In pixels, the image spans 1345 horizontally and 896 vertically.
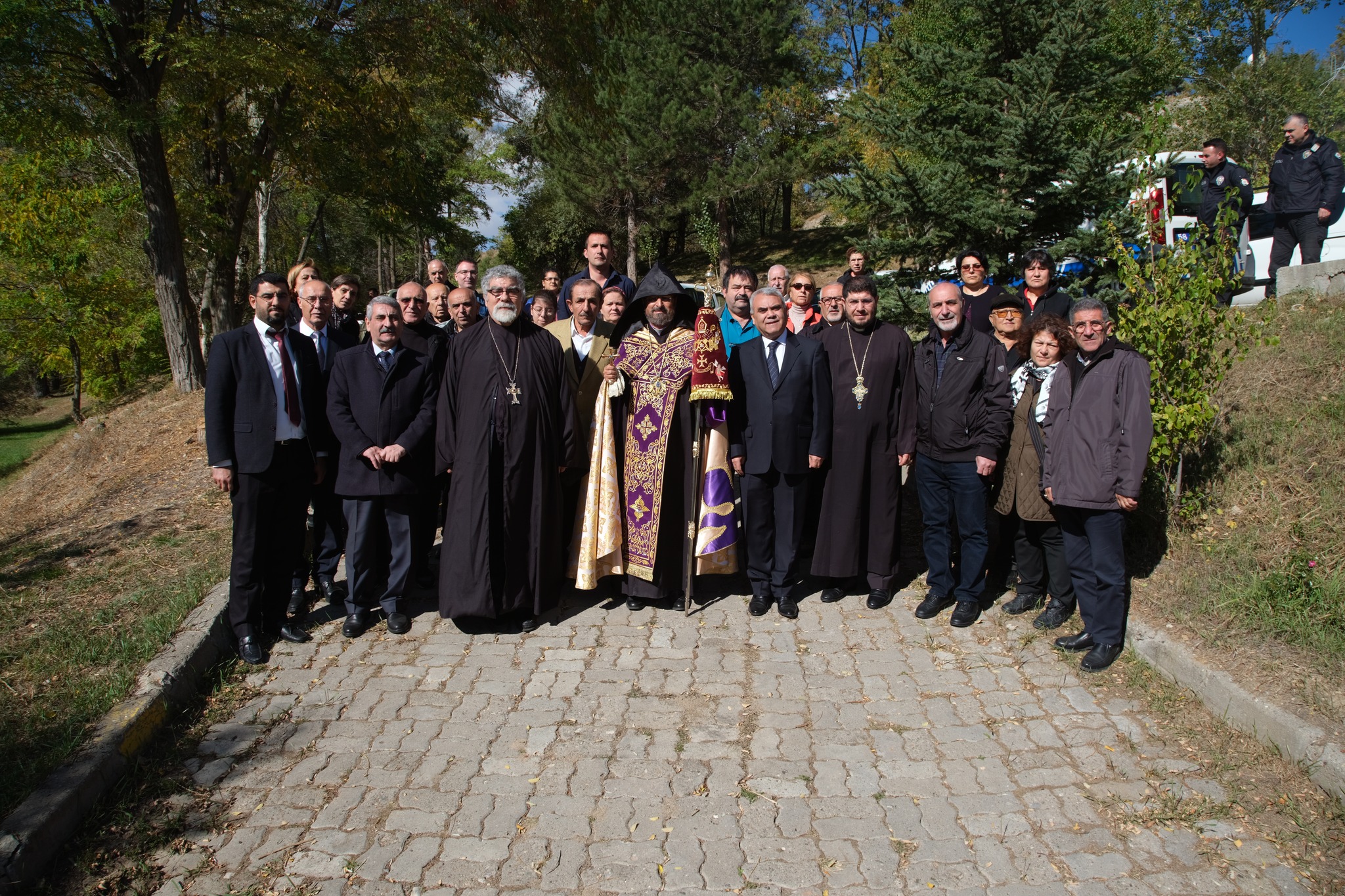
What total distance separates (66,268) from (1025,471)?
20289mm

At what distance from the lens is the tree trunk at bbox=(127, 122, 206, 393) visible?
37.9ft

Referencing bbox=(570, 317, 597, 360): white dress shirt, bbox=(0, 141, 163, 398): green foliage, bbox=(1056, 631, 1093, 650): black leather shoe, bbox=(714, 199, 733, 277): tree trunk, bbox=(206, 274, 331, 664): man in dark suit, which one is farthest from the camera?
bbox=(714, 199, 733, 277): tree trunk

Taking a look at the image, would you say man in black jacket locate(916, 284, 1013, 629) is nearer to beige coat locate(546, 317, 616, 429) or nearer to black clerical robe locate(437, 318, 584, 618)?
beige coat locate(546, 317, 616, 429)

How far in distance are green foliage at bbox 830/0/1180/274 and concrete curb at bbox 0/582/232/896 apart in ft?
20.2

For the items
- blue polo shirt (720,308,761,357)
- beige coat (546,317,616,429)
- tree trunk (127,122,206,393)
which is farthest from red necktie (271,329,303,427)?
tree trunk (127,122,206,393)

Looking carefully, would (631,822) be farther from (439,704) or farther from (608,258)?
(608,258)

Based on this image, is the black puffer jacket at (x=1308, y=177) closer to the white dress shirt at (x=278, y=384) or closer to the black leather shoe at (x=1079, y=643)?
the black leather shoe at (x=1079, y=643)

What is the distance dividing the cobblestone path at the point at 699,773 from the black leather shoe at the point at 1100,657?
0.41 ft

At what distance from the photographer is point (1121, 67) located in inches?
288

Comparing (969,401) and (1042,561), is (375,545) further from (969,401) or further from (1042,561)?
(1042,561)

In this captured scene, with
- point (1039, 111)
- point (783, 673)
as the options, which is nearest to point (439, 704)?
point (783, 673)

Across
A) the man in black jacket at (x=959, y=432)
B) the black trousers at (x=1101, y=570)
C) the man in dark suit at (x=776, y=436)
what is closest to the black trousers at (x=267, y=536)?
Result: the man in dark suit at (x=776, y=436)

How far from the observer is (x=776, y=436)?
18.0ft

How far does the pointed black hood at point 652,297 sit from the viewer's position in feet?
18.2
